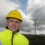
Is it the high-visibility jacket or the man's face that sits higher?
the man's face

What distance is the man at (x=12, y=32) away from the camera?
3.47 meters

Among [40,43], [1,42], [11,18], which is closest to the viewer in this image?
[1,42]

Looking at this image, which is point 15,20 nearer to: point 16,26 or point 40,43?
point 16,26

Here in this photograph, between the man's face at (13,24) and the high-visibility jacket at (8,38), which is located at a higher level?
the man's face at (13,24)

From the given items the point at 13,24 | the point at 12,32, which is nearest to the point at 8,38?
the point at 12,32

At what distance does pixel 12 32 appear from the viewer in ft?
11.7

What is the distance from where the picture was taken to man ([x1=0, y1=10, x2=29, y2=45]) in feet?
11.4

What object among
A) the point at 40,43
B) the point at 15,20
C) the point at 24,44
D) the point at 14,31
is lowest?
the point at 40,43

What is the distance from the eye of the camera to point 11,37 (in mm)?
3564

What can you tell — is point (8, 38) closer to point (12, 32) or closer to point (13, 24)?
point (12, 32)

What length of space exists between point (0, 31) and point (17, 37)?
0.46 meters

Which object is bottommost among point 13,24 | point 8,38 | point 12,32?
point 8,38

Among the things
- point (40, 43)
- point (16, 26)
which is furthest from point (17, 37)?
point (40, 43)

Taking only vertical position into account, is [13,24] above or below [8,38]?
above
